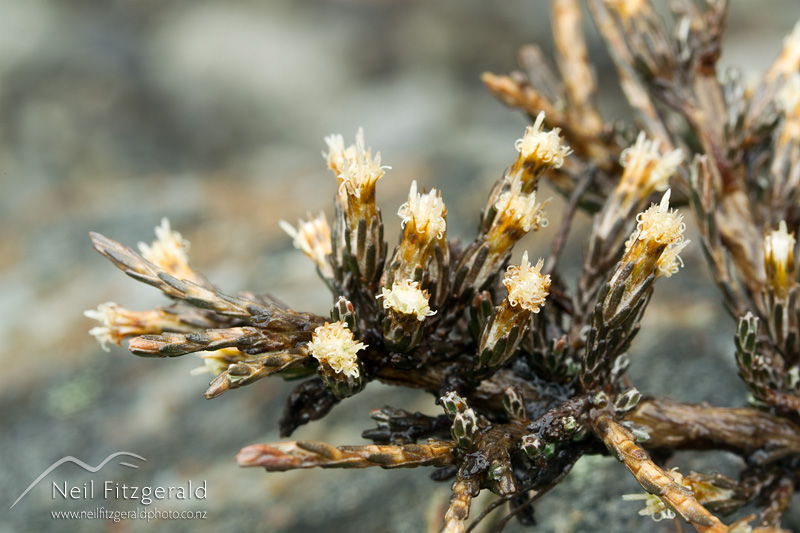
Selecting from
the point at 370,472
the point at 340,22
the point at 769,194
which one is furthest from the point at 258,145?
the point at 769,194

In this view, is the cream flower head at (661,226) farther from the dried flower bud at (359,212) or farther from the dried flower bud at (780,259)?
the dried flower bud at (359,212)

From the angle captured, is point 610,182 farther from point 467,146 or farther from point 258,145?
point 258,145

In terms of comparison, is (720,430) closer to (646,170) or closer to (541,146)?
(646,170)

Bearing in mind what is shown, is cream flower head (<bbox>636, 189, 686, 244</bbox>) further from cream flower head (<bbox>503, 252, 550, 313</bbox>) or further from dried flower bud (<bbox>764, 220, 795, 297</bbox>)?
dried flower bud (<bbox>764, 220, 795, 297</bbox>)

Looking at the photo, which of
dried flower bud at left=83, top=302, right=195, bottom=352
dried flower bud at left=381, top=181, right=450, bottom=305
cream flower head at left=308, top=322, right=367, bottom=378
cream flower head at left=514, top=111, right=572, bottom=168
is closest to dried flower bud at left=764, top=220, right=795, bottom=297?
cream flower head at left=514, top=111, right=572, bottom=168

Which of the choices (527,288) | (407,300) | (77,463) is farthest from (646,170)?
(77,463)

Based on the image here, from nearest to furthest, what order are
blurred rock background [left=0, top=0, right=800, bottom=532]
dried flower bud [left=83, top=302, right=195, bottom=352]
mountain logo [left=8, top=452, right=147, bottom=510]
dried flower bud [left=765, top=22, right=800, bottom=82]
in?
dried flower bud [left=83, top=302, right=195, bottom=352]
dried flower bud [left=765, top=22, right=800, bottom=82]
blurred rock background [left=0, top=0, right=800, bottom=532]
mountain logo [left=8, top=452, right=147, bottom=510]
